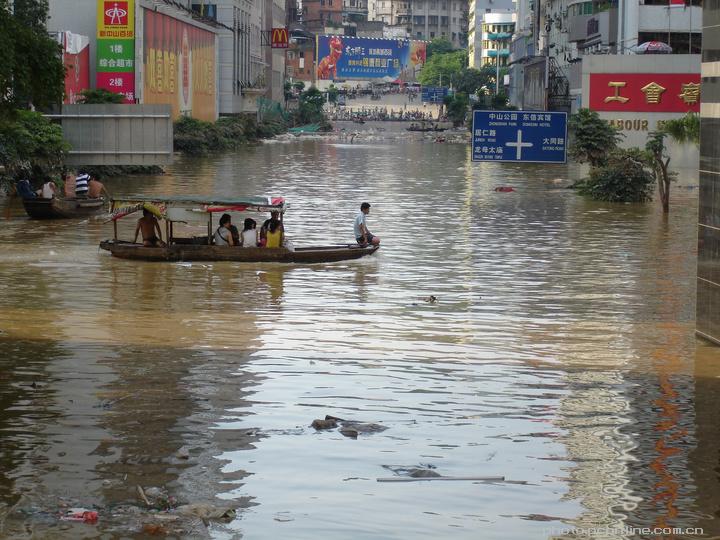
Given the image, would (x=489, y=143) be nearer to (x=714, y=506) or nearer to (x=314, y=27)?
(x=714, y=506)

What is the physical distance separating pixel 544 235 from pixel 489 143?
348cm

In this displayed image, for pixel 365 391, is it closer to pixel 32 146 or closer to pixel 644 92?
pixel 32 146

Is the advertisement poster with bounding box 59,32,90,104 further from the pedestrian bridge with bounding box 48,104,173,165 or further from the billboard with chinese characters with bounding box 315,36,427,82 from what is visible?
the billboard with chinese characters with bounding box 315,36,427,82

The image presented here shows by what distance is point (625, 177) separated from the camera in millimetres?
45469

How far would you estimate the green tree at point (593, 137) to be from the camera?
159 feet

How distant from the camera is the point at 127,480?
11.7m

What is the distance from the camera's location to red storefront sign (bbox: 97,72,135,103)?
60.5 meters

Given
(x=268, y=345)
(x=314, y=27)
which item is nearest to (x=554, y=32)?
(x=268, y=345)

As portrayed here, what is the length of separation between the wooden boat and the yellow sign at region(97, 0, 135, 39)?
2422 centimetres

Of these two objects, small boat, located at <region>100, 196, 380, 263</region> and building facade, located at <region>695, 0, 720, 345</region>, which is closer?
building facade, located at <region>695, 0, 720, 345</region>

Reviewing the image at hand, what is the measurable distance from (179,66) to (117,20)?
14.0 m

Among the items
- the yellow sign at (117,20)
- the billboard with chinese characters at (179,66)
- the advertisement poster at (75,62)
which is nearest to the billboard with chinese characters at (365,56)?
the billboard with chinese characters at (179,66)

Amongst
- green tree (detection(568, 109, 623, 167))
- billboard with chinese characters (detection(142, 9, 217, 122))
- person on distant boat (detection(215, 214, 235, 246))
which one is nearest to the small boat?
person on distant boat (detection(215, 214, 235, 246))

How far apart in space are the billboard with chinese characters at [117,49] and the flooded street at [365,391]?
29.9 metres
